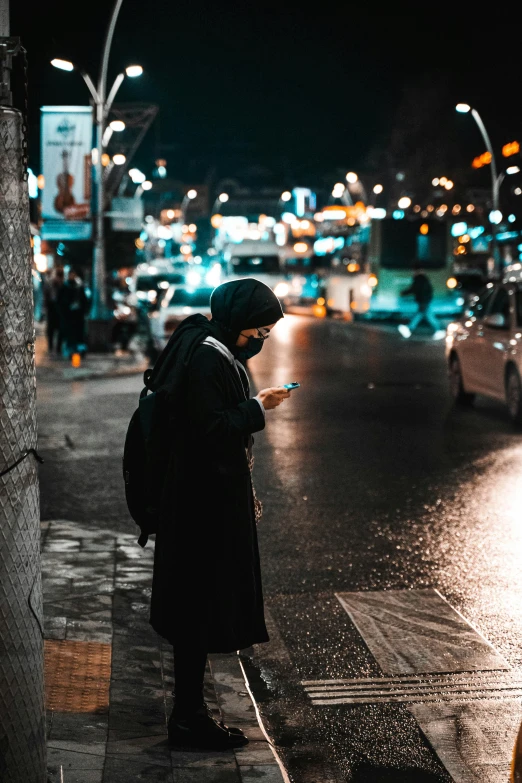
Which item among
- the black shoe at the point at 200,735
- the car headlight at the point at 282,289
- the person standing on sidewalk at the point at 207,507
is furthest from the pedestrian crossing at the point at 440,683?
the car headlight at the point at 282,289

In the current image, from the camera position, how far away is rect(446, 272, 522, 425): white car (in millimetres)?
13609

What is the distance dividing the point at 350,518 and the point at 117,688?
13.5 ft

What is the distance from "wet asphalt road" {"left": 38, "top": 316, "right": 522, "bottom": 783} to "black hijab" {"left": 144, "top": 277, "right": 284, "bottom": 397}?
165cm

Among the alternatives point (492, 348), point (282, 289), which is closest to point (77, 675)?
point (492, 348)

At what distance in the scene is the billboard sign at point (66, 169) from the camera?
24.4m

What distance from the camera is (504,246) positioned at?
7462cm

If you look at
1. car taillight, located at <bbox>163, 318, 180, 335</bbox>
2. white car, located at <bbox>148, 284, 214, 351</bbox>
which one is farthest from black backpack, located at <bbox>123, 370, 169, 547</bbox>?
car taillight, located at <bbox>163, 318, 180, 335</bbox>

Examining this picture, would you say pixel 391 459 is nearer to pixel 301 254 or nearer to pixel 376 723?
pixel 376 723

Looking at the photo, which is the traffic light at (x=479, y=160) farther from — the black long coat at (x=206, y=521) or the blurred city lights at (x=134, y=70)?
the black long coat at (x=206, y=521)

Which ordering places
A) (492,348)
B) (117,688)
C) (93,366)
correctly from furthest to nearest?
(93,366), (492,348), (117,688)

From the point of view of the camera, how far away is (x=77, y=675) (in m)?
5.07

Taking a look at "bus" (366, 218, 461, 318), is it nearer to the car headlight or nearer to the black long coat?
the car headlight

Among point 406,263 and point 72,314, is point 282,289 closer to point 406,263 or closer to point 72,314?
point 406,263

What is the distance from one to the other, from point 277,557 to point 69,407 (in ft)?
30.8
